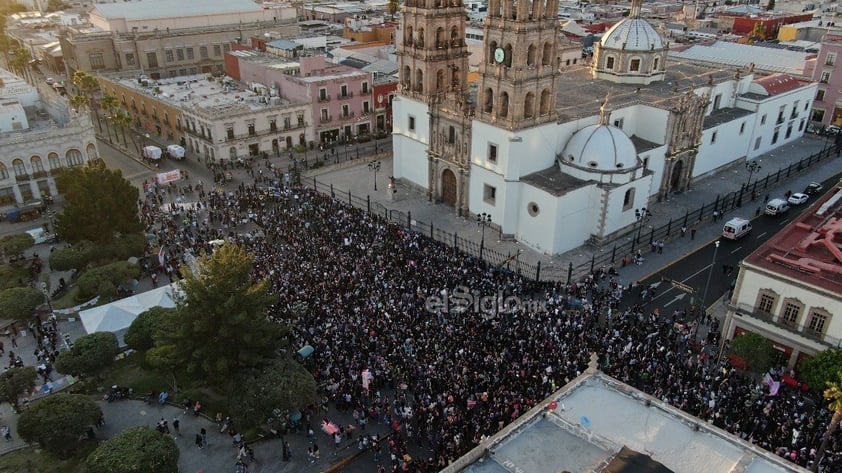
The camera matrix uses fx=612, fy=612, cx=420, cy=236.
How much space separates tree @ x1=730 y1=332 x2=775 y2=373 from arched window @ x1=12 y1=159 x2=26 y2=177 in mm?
55876

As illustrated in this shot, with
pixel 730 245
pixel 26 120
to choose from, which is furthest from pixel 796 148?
pixel 26 120

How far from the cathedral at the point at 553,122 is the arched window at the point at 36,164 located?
31.2 m

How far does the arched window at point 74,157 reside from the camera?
54.8 metres

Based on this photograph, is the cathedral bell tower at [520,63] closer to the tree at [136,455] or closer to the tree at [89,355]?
the tree at [89,355]

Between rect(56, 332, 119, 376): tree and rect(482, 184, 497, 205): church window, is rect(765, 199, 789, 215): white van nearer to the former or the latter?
rect(482, 184, 497, 205): church window

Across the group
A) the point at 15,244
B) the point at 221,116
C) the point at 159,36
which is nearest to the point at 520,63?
the point at 221,116

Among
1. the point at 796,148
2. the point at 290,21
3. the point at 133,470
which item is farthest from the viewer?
the point at 290,21

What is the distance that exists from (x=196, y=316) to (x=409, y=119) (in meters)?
30.7

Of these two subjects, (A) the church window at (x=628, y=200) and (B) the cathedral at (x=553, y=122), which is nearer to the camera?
(B) the cathedral at (x=553, y=122)

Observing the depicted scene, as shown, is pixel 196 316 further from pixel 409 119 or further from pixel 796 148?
pixel 796 148

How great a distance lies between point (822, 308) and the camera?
30438 mm

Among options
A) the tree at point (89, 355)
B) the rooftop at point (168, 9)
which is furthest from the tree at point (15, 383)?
the rooftop at point (168, 9)

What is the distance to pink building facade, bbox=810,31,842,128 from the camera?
66.9m

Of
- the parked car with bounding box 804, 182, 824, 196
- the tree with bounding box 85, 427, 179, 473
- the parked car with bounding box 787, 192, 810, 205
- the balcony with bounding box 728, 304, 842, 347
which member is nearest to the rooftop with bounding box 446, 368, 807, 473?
the tree with bounding box 85, 427, 179, 473
